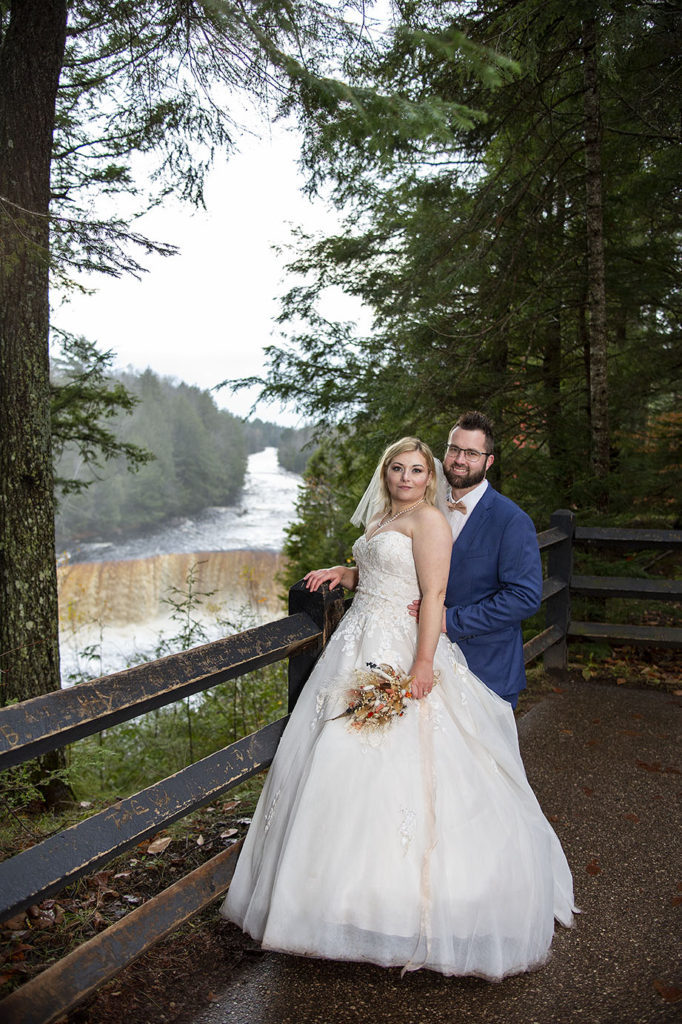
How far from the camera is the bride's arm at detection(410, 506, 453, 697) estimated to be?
293cm

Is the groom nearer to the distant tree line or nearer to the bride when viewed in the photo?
the bride

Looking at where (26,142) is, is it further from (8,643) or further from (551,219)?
(551,219)

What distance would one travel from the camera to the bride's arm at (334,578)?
3414 millimetres

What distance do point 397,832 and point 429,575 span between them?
3.03 ft

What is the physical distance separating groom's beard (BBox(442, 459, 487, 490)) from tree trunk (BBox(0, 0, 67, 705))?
3.53 m

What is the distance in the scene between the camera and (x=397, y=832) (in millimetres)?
2617

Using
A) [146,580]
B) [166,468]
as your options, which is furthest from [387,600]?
[166,468]

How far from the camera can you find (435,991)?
2678mm

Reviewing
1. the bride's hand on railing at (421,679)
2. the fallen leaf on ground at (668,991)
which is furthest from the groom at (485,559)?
the fallen leaf on ground at (668,991)

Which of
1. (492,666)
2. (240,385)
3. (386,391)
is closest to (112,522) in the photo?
(240,385)

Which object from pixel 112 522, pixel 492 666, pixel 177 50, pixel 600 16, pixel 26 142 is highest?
pixel 600 16

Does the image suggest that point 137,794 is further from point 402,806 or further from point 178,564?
point 178,564

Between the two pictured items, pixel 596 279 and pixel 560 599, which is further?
pixel 596 279

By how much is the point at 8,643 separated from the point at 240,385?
19.8 ft
